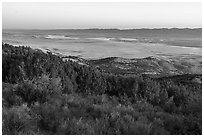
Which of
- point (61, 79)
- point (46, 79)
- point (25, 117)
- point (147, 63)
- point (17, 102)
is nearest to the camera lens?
point (25, 117)

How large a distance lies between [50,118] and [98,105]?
1.11m

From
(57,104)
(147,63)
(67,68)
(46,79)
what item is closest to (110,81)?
(67,68)

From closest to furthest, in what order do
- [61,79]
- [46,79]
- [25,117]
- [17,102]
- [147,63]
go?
1. [25,117]
2. [17,102]
3. [46,79]
4. [61,79]
5. [147,63]

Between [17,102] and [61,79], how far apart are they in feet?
6.06

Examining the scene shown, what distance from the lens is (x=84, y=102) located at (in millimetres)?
6520

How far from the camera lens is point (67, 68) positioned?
853 centimetres

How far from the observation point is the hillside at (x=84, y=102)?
5262 mm

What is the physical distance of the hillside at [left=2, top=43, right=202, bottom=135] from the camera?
5.26m

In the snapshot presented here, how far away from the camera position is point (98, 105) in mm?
6301

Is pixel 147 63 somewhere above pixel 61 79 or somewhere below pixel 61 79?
below

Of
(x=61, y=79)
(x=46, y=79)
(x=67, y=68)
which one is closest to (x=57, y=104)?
(x=46, y=79)

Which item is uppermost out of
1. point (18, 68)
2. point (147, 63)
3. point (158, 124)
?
point (18, 68)

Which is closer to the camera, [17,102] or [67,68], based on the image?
[17,102]

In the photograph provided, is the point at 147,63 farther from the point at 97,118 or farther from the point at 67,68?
the point at 97,118
